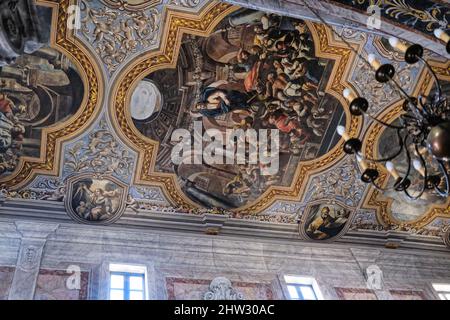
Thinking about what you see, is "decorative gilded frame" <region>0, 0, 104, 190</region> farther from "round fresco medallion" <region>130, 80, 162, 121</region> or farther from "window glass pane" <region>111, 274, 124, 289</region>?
"window glass pane" <region>111, 274, 124, 289</region>

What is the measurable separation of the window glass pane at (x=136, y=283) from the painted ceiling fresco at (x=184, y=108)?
142 cm

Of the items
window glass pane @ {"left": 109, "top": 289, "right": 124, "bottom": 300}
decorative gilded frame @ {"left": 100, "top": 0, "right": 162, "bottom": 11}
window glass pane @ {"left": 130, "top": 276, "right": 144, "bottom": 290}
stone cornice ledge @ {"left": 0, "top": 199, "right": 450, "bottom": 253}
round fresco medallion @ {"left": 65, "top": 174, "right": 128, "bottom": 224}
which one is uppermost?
decorative gilded frame @ {"left": 100, "top": 0, "right": 162, "bottom": 11}

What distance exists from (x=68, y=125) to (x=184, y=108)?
2334mm

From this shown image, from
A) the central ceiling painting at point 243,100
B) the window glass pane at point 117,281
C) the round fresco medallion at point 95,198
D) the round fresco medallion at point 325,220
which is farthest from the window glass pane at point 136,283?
the round fresco medallion at point 325,220

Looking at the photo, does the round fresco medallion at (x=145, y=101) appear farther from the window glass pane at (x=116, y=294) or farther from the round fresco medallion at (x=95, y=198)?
the window glass pane at (x=116, y=294)

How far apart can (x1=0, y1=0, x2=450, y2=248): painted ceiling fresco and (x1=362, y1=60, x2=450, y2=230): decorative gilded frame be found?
5 centimetres

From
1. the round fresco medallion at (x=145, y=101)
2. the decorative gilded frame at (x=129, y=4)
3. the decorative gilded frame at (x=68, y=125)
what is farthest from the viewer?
the round fresco medallion at (x=145, y=101)

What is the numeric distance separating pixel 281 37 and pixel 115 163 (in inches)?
169

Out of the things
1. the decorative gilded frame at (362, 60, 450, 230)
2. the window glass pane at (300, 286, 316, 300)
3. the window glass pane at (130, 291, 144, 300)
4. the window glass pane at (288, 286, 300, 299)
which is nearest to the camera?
the window glass pane at (130, 291, 144, 300)

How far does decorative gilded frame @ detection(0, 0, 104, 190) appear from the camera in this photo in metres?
9.13

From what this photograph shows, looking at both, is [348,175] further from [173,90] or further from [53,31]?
[53,31]

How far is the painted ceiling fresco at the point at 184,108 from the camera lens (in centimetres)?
916

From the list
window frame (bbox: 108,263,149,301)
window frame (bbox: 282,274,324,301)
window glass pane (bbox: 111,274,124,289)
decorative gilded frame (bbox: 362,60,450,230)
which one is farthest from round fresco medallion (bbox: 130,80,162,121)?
decorative gilded frame (bbox: 362,60,450,230)

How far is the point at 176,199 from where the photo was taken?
1096cm
